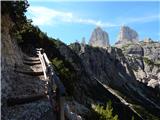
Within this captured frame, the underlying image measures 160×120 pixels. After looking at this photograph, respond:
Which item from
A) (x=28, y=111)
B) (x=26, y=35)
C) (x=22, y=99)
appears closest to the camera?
(x=28, y=111)

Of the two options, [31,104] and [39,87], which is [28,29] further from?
[31,104]

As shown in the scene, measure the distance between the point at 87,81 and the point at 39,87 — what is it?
5878 inches

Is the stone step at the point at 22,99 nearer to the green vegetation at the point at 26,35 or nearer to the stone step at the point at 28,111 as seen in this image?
the stone step at the point at 28,111

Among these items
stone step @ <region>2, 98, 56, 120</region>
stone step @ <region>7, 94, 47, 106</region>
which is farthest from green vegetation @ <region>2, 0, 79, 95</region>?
stone step @ <region>2, 98, 56, 120</region>

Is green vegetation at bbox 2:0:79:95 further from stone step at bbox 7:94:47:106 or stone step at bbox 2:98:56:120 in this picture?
stone step at bbox 2:98:56:120

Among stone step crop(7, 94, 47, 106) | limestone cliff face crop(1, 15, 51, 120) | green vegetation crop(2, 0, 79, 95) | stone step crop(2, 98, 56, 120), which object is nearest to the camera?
stone step crop(2, 98, 56, 120)

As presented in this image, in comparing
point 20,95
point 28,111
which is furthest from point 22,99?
point 28,111

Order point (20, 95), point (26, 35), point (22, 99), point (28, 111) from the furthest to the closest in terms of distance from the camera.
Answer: point (26, 35), point (20, 95), point (22, 99), point (28, 111)

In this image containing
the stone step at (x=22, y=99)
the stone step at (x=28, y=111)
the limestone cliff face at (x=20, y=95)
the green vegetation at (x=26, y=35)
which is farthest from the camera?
the green vegetation at (x=26, y=35)

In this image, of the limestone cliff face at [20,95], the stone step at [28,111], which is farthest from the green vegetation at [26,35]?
the stone step at [28,111]

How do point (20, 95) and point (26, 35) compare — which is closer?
point (20, 95)

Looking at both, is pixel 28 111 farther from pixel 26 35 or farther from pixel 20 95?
pixel 26 35

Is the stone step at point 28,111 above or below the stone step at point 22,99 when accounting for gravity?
below

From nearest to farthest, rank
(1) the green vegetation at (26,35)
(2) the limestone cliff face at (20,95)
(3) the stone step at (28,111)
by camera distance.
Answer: (3) the stone step at (28,111)
(2) the limestone cliff face at (20,95)
(1) the green vegetation at (26,35)
